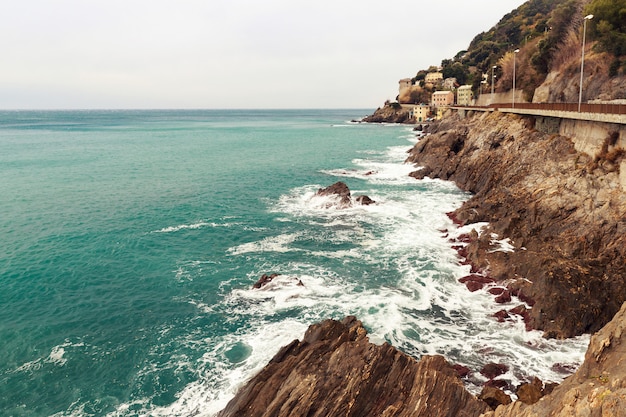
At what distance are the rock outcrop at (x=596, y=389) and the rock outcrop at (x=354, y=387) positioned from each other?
233 cm

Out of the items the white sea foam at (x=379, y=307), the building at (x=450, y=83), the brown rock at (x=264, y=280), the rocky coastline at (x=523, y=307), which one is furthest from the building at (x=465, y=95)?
the brown rock at (x=264, y=280)

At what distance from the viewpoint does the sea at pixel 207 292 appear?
19.5 m

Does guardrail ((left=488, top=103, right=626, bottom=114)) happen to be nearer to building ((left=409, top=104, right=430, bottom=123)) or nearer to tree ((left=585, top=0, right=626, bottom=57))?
tree ((left=585, top=0, right=626, bottom=57))

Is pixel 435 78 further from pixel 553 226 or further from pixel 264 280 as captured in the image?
pixel 264 280

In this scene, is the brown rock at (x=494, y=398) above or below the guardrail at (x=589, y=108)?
below

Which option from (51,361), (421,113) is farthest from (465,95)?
(51,361)

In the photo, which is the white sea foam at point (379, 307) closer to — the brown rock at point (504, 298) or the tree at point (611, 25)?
the brown rock at point (504, 298)

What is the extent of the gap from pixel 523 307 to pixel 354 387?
14.5 metres

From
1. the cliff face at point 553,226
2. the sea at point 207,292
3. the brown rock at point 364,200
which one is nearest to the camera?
the sea at point 207,292

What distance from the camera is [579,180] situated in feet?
112

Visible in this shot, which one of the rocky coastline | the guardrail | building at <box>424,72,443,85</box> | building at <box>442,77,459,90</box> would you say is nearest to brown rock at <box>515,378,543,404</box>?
the rocky coastline

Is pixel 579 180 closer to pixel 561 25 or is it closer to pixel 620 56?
pixel 620 56

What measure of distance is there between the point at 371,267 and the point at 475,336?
398 inches

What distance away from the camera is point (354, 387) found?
14945 millimetres
